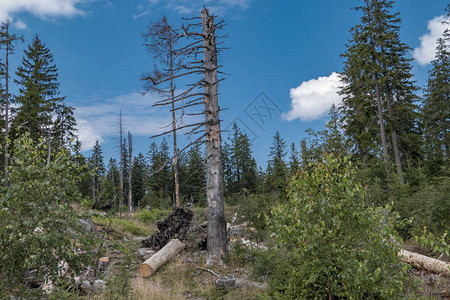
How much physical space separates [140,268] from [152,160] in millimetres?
46871

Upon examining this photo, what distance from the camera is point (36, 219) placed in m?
4.23

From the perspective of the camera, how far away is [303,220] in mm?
4887

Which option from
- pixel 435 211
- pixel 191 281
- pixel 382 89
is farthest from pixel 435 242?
pixel 382 89

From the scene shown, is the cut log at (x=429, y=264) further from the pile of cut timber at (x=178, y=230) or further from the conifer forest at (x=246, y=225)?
the pile of cut timber at (x=178, y=230)

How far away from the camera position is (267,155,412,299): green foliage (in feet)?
14.8

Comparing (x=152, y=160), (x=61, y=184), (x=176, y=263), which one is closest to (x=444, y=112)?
(x=176, y=263)

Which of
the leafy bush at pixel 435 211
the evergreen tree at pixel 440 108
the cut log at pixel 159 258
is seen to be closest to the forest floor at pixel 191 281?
the cut log at pixel 159 258

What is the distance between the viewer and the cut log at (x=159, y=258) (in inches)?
355

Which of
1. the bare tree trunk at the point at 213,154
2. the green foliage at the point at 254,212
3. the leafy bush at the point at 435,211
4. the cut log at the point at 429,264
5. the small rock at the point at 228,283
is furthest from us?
the green foliage at the point at 254,212

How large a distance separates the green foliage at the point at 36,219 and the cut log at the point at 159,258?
469 cm

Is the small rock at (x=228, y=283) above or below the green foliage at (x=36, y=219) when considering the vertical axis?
below

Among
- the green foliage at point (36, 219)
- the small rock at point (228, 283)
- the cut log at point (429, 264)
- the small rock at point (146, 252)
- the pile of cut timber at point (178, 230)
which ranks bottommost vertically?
the cut log at point (429, 264)

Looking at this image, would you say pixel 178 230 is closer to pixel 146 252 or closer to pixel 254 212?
pixel 146 252

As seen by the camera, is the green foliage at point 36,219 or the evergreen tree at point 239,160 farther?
the evergreen tree at point 239,160
